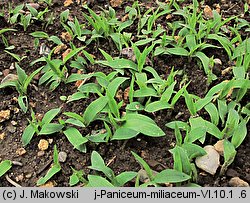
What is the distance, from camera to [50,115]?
2.07 m

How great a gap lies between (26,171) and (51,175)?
0.15m

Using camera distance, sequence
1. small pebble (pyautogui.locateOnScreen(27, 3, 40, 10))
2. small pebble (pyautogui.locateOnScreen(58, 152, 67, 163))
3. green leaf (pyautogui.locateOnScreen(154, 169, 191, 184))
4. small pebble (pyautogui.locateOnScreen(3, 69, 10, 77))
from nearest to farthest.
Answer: green leaf (pyautogui.locateOnScreen(154, 169, 191, 184)), small pebble (pyautogui.locateOnScreen(58, 152, 67, 163)), small pebble (pyautogui.locateOnScreen(3, 69, 10, 77)), small pebble (pyautogui.locateOnScreen(27, 3, 40, 10))

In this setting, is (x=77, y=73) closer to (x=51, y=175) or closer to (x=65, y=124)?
(x=65, y=124)

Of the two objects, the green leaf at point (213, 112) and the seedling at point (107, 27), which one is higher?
the seedling at point (107, 27)

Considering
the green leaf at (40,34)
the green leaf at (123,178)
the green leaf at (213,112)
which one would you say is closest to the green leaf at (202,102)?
the green leaf at (213,112)

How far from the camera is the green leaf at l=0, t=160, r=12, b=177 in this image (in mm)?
1881

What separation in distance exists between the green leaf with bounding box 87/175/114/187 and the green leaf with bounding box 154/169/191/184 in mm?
197

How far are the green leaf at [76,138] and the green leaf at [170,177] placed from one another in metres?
0.37

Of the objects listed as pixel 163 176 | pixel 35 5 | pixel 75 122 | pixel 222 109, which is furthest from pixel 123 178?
pixel 35 5

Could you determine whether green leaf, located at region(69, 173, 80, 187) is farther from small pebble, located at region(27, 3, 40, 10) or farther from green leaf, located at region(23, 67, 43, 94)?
small pebble, located at region(27, 3, 40, 10)

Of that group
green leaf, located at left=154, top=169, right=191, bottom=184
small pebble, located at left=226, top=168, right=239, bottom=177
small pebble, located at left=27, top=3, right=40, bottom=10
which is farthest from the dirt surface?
small pebble, located at left=27, top=3, right=40, bottom=10

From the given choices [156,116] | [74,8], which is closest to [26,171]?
[156,116]

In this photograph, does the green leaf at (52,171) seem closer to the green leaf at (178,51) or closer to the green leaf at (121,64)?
the green leaf at (121,64)

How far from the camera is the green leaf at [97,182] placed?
174 cm
